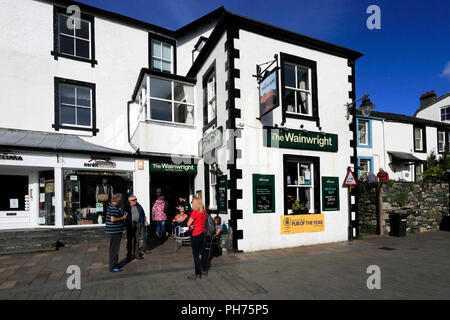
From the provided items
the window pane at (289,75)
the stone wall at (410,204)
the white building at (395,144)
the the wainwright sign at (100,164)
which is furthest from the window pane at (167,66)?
the white building at (395,144)

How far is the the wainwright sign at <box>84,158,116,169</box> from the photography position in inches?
387

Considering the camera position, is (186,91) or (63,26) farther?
(63,26)

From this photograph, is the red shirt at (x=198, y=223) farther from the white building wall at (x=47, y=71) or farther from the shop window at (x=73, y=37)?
the shop window at (x=73, y=37)

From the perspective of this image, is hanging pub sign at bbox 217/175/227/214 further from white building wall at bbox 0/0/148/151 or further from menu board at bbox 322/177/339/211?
white building wall at bbox 0/0/148/151

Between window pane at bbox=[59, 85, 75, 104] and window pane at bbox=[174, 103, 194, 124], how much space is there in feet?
15.0

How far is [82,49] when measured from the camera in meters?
12.0

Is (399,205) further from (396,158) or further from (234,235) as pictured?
(234,235)

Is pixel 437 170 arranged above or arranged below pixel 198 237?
above

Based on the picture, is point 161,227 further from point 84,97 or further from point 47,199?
point 84,97

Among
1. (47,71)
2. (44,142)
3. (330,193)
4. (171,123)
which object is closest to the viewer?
(330,193)

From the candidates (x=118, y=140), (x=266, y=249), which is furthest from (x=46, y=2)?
(x=266, y=249)

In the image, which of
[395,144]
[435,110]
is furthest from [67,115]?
[435,110]

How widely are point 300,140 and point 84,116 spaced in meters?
9.40

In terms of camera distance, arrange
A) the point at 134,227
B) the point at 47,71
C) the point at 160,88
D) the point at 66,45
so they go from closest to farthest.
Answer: the point at 134,227
the point at 160,88
the point at 47,71
the point at 66,45
